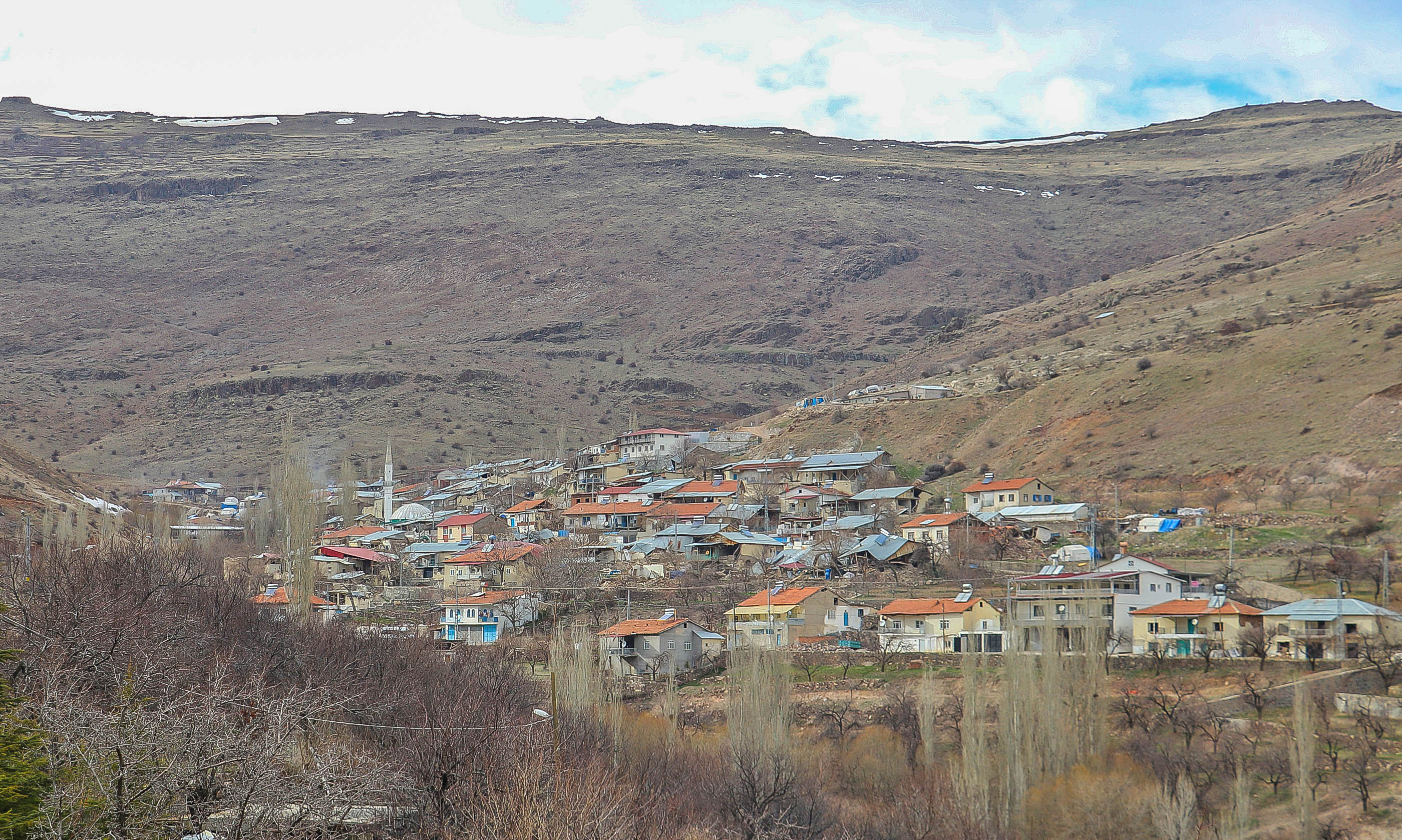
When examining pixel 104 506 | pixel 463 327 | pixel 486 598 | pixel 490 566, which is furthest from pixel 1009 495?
pixel 463 327

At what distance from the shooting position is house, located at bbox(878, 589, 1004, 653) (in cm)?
4400

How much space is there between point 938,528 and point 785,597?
11.8 m

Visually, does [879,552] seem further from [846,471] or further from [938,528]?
[846,471]

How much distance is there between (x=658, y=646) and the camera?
47.0 metres

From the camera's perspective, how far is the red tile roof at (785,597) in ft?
158

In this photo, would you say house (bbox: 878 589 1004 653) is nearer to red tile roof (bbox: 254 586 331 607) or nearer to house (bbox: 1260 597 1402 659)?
house (bbox: 1260 597 1402 659)

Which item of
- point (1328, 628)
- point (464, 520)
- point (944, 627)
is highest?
point (464, 520)

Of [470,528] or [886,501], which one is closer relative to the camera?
[886,501]

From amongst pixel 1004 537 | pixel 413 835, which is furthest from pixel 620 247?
pixel 413 835

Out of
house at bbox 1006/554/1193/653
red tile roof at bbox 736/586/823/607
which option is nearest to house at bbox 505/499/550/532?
red tile roof at bbox 736/586/823/607

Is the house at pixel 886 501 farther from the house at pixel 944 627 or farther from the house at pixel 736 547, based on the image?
the house at pixel 944 627

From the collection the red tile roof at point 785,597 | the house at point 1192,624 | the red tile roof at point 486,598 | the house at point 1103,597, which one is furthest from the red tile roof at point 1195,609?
the red tile roof at point 486,598

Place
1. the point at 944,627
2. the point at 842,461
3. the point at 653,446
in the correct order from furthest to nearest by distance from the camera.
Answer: the point at 653,446 < the point at 842,461 < the point at 944,627

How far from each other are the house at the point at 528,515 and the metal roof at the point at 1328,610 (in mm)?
44513
